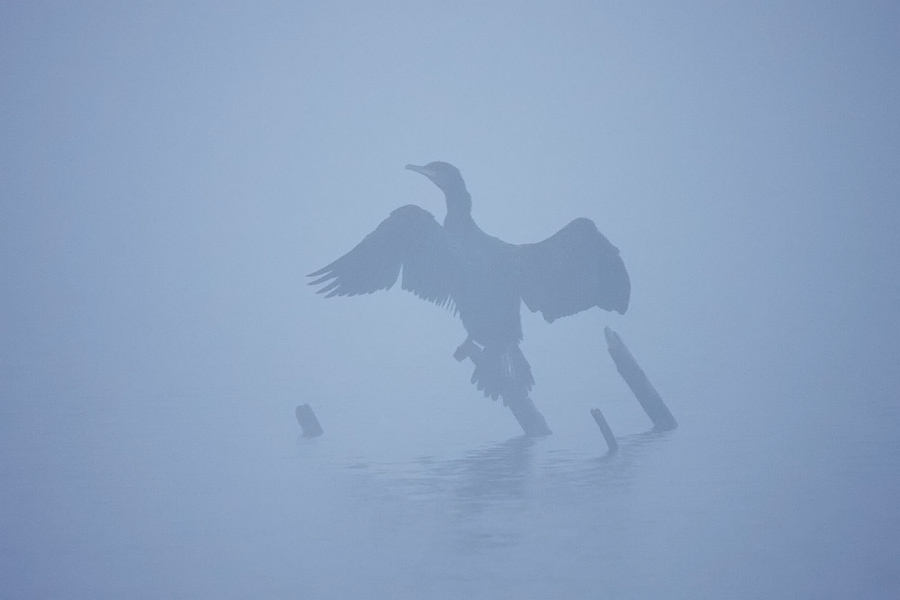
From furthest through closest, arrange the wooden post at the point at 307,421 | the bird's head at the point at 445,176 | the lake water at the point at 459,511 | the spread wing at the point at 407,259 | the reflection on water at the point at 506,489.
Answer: the wooden post at the point at 307,421, the bird's head at the point at 445,176, the spread wing at the point at 407,259, the reflection on water at the point at 506,489, the lake water at the point at 459,511

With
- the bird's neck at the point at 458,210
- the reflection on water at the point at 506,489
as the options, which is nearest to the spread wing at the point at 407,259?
the bird's neck at the point at 458,210

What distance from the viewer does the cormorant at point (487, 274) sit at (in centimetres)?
751

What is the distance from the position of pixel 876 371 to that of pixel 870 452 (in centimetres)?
556

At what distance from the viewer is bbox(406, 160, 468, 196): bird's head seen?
779 cm

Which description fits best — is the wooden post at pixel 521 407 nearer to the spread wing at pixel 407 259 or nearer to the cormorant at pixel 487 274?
the cormorant at pixel 487 274

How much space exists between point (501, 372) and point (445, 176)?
1.70 m

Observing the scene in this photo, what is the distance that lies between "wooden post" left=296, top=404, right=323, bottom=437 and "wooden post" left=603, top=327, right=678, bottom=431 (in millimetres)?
2927

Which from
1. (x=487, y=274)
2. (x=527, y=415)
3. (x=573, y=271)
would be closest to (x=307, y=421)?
(x=527, y=415)

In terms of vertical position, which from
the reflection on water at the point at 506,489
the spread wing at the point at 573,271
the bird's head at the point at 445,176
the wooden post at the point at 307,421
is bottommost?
the reflection on water at the point at 506,489

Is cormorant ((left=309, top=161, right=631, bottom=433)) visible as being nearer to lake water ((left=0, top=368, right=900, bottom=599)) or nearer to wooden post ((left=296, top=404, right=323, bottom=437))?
lake water ((left=0, top=368, right=900, bottom=599))

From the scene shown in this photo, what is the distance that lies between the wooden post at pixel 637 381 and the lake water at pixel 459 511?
21 centimetres

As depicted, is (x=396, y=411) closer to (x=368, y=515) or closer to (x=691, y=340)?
(x=368, y=515)

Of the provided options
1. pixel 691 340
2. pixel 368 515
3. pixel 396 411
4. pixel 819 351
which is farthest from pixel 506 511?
pixel 691 340

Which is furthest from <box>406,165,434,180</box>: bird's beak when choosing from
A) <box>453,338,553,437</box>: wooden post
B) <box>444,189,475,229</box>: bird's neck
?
<box>453,338,553,437</box>: wooden post
